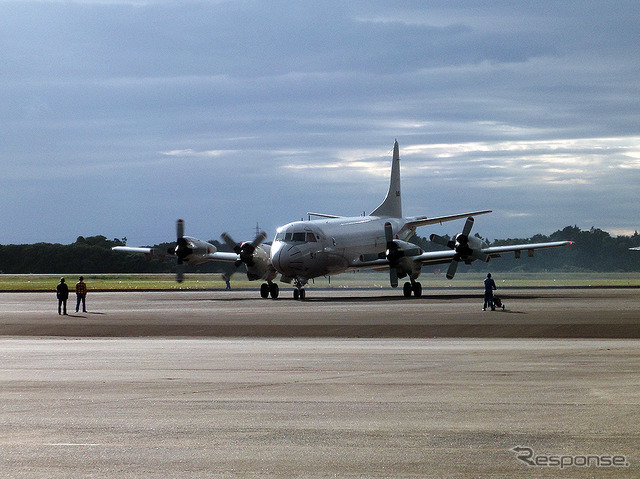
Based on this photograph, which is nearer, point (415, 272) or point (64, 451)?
point (64, 451)

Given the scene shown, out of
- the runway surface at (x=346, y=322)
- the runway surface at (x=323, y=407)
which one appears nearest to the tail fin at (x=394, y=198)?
the runway surface at (x=346, y=322)

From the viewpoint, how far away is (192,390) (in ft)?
48.8

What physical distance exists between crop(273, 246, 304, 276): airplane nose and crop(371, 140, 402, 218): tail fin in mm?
15690

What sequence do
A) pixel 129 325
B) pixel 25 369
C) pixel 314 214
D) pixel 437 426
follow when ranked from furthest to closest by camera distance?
pixel 314 214 < pixel 129 325 < pixel 25 369 < pixel 437 426

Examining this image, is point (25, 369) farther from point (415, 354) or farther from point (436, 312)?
point (436, 312)

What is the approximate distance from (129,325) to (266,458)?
2417cm

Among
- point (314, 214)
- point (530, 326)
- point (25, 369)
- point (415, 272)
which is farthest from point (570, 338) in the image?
point (314, 214)

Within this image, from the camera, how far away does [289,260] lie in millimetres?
53250

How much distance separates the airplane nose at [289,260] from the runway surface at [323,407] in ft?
84.2

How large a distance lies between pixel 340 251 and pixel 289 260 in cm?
498

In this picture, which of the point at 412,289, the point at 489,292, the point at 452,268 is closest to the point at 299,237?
the point at 412,289

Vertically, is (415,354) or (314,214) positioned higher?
(314,214)

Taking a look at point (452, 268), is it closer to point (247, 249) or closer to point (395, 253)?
point (395, 253)

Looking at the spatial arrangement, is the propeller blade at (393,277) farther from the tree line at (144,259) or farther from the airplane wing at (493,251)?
the tree line at (144,259)
